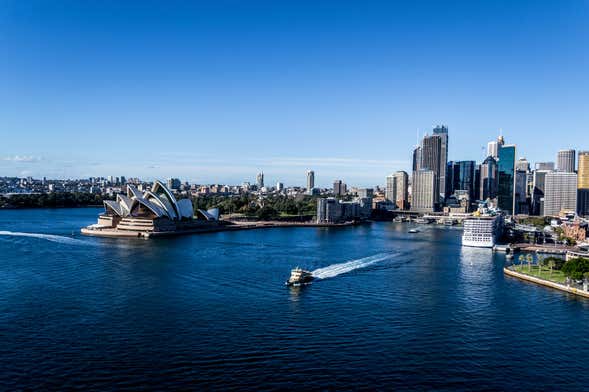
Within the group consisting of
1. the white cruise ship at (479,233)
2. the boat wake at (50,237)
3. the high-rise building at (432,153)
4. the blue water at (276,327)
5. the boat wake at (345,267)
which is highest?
the high-rise building at (432,153)

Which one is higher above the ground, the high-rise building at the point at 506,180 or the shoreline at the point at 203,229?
the high-rise building at the point at 506,180

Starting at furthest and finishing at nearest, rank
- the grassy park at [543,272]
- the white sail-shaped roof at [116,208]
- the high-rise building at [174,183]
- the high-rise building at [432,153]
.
Answer: the high-rise building at [174,183], the high-rise building at [432,153], the white sail-shaped roof at [116,208], the grassy park at [543,272]

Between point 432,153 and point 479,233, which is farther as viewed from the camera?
point 432,153

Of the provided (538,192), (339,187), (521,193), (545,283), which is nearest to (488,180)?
(521,193)

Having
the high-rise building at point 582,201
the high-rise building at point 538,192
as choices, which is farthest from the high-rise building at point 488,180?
the high-rise building at point 582,201

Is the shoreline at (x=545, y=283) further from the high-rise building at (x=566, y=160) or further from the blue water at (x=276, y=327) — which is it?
the high-rise building at (x=566, y=160)

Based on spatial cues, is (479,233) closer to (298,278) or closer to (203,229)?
(298,278)

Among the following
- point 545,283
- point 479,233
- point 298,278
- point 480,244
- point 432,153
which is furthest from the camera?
point 432,153
